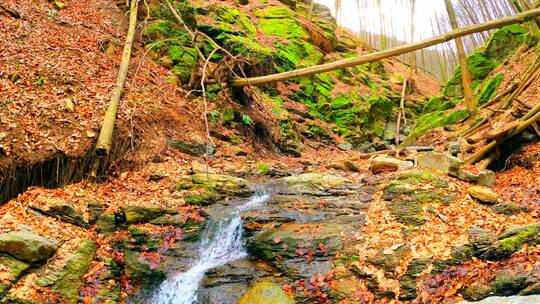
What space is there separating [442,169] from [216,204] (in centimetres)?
557

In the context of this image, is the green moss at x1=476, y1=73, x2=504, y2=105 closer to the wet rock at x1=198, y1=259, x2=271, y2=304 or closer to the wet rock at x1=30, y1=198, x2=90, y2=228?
the wet rock at x1=198, y1=259, x2=271, y2=304

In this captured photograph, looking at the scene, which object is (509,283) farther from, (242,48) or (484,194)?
(242,48)

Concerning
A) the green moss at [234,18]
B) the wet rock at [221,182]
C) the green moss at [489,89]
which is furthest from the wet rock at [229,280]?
the green moss at [234,18]

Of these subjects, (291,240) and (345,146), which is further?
(345,146)

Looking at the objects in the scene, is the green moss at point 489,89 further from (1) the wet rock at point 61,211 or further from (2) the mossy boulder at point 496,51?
(1) the wet rock at point 61,211

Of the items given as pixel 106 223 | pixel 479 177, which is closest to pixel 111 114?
pixel 106 223

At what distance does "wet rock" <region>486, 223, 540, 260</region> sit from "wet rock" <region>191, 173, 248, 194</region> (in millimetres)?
5991

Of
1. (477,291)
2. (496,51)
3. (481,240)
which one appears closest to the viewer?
(477,291)

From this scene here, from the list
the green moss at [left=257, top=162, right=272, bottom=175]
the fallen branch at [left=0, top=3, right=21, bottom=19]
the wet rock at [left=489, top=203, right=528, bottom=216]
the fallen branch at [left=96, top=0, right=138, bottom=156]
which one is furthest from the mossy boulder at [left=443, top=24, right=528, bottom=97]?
the fallen branch at [left=0, top=3, right=21, bottom=19]

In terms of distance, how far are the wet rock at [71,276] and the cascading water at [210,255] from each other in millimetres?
1378

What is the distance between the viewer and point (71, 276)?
635cm

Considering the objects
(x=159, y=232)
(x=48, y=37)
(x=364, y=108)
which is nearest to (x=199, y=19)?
(x=48, y=37)

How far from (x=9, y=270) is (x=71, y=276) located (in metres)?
0.93

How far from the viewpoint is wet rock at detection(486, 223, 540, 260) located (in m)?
5.34
